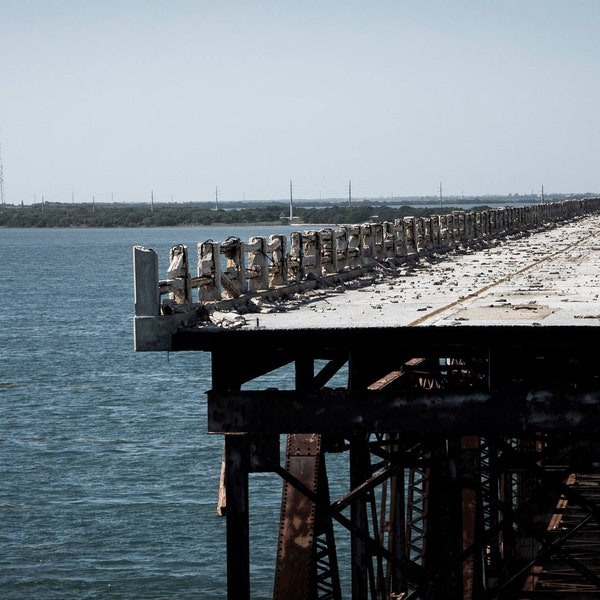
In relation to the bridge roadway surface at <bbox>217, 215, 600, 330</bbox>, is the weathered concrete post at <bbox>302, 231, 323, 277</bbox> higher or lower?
higher

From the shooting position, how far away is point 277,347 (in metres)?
14.1

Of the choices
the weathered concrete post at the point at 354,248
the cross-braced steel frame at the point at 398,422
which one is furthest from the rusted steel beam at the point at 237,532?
the weathered concrete post at the point at 354,248

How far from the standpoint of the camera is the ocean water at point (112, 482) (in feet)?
108

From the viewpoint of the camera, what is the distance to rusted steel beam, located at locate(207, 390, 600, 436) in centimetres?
1316

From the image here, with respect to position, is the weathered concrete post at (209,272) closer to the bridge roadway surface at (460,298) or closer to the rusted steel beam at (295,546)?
the bridge roadway surface at (460,298)

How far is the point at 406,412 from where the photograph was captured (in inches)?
522

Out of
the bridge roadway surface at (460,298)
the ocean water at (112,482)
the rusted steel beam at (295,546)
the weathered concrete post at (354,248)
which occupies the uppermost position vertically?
the weathered concrete post at (354,248)

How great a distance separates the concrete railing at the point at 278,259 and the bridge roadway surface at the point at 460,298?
1.73ft

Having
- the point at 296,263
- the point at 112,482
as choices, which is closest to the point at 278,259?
the point at 296,263

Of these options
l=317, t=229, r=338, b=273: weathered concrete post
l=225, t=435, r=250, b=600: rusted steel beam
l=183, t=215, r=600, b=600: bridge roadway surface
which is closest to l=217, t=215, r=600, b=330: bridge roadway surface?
l=183, t=215, r=600, b=600: bridge roadway surface

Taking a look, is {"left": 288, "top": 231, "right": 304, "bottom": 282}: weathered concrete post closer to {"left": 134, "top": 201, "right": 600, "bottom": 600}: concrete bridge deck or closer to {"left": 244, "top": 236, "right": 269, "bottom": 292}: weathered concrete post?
{"left": 134, "top": 201, "right": 600, "bottom": 600}: concrete bridge deck

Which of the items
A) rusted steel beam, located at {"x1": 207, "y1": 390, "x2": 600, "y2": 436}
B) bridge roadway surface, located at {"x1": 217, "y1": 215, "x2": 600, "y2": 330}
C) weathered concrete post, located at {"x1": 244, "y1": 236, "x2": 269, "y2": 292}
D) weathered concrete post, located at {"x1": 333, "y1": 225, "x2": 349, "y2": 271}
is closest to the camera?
rusted steel beam, located at {"x1": 207, "y1": 390, "x2": 600, "y2": 436}

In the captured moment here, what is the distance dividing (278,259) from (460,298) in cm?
274

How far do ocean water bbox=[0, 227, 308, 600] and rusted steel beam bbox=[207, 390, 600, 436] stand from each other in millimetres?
4005
